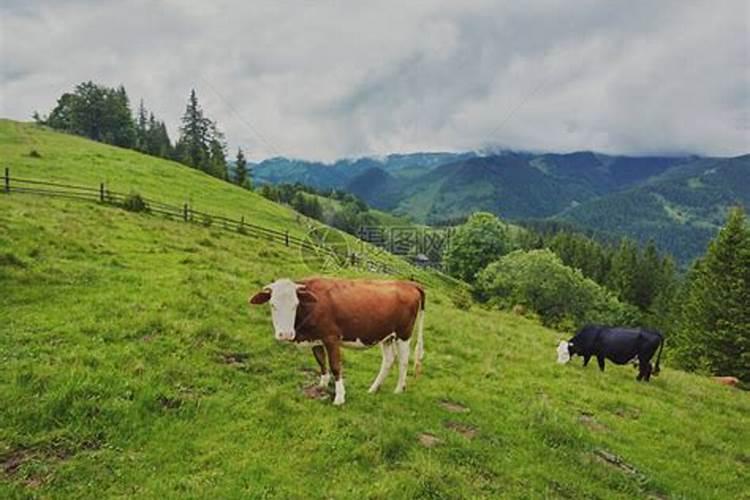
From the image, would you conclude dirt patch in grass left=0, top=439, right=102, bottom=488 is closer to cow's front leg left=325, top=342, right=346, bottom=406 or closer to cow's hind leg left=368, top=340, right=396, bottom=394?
cow's front leg left=325, top=342, right=346, bottom=406

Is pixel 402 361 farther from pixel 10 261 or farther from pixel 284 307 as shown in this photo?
pixel 10 261

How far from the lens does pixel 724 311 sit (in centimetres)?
4191

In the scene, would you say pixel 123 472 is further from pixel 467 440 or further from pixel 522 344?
pixel 522 344

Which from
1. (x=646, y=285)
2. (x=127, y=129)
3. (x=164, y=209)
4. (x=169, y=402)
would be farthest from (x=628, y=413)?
(x=127, y=129)

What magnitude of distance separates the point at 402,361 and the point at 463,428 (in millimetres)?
2135

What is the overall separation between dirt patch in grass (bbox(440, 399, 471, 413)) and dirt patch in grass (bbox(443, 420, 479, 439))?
75 cm

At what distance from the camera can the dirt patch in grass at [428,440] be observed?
9.80 meters

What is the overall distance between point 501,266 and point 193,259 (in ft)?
129

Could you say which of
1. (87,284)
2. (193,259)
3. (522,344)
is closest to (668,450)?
(522,344)

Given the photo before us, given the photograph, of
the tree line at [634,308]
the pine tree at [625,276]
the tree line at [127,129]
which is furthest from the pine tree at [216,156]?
the pine tree at [625,276]

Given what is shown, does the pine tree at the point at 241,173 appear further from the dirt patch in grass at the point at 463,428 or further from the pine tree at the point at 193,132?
the dirt patch in grass at the point at 463,428

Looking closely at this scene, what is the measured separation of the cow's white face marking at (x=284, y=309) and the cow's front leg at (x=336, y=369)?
A: 3.16 ft

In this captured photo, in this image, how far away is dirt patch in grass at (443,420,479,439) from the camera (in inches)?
425

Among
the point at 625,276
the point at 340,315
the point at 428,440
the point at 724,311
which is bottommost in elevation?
the point at 625,276
